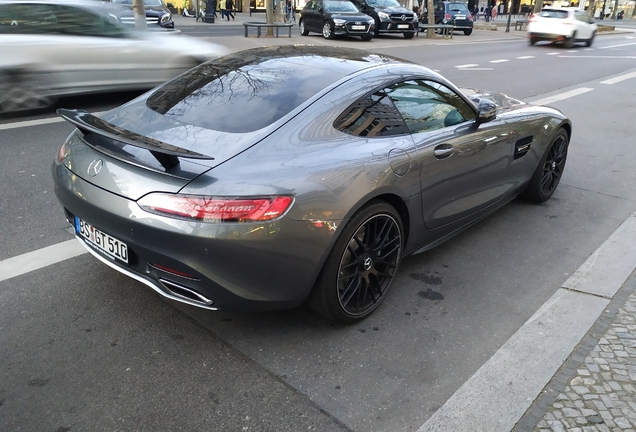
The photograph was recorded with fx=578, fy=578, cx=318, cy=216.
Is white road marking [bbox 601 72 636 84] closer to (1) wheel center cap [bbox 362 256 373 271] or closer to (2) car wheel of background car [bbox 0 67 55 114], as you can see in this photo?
(2) car wheel of background car [bbox 0 67 55 114]

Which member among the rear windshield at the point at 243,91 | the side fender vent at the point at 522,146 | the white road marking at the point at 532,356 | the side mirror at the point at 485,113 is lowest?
the white road marking at the point at 532,356

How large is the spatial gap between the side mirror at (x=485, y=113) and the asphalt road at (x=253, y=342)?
105 cm

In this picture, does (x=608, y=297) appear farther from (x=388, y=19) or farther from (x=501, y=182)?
(x=388, y=19)

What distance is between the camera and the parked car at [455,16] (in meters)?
30.5

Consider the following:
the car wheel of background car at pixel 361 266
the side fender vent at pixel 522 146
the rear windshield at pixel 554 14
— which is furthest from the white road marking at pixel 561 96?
the rear windshield at pixel 554 14

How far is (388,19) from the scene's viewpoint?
81.2ft

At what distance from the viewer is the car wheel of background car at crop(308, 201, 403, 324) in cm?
320

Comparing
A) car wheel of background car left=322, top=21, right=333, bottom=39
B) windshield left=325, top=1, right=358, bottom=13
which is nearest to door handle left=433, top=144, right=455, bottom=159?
car wheel of background car left=322, top=21, right=333, bottom=39

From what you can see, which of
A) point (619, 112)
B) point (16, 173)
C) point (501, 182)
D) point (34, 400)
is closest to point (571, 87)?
point (619, 112)

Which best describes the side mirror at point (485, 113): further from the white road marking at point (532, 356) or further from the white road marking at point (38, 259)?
the white road marking at point (38, 259)

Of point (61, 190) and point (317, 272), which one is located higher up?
point (61, 190)

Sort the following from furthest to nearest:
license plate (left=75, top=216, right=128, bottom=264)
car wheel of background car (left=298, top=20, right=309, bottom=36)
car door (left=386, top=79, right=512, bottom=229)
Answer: car wheel of background car (left=298, top=20, right=309, bottom=36)
car door (left=386, top=79, right=512, bottom=229)
license plate (left=75, top=216, right=128, bottom=264)

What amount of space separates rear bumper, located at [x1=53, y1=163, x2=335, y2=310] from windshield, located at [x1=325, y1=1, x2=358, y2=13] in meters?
21.6

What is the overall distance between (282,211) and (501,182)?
8.12 feet
